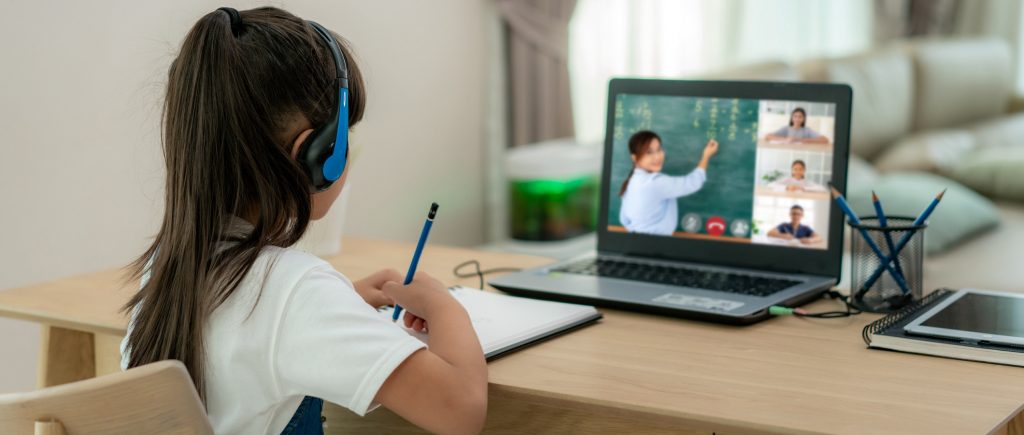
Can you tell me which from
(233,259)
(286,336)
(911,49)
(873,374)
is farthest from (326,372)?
(911,49)

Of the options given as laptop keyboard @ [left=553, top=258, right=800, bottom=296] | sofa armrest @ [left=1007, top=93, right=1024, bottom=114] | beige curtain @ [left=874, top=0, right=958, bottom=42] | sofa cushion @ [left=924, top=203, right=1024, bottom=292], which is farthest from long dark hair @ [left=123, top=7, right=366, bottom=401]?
sofa armrest @ [left=1007, top=93, right=1024, bottom=114]

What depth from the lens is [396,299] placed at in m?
1.23

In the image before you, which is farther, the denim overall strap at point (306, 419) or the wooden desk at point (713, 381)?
the denim overall strap at point (306, 419)

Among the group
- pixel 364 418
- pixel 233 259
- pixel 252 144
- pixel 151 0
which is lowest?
pixel 364 418

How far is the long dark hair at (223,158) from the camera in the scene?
Result: 104cm

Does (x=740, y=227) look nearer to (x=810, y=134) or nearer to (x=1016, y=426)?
(x=810, y=134)

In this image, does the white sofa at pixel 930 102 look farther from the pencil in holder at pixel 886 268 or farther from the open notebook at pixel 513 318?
the open notebook at pixel 513 318

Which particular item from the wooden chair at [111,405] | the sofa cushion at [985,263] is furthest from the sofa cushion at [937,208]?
the wooden chair at [111,405]

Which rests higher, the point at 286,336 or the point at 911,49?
the point at 911,49

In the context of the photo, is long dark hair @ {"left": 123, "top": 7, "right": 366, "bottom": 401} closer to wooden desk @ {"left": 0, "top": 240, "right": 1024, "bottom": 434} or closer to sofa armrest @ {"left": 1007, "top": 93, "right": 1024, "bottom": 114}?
wooden desk @ {"left": 0, "top": 240, "right": 1024, "bottom": 434}

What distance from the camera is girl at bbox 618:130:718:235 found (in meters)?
1.56

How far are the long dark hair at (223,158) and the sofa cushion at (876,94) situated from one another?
2813mm

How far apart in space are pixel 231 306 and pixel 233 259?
45mm

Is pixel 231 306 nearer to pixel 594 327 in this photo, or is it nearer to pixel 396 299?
pixel 396 299
